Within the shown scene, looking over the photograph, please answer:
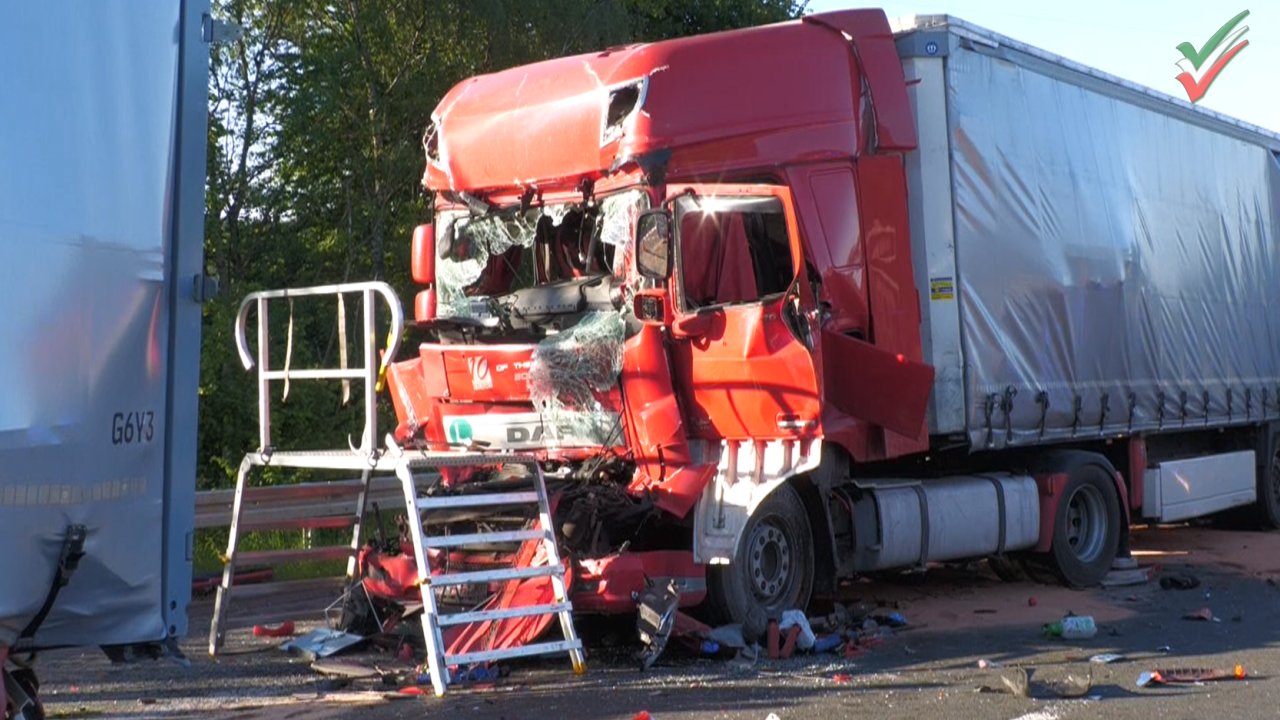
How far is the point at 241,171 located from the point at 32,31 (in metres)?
15.6

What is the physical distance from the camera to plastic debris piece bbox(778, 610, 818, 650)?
9477 mm

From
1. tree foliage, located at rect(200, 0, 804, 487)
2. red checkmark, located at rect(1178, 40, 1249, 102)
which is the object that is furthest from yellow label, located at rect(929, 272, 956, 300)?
red checkmark, located at rect(1178, 40, 1249, 102)

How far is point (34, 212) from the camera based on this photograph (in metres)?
4.57

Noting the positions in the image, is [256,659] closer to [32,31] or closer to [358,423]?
[32,31]

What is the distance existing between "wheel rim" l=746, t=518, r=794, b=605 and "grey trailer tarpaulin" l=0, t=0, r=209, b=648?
4.94 metres

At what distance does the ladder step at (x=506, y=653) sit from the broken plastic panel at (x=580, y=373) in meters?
1.53

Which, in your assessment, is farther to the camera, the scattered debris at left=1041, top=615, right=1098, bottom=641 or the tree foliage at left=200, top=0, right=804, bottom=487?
the tree foliage at left=200, top=0, right=804, bottom=487

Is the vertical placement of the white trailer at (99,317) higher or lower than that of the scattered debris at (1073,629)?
higher

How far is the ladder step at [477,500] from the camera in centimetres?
861

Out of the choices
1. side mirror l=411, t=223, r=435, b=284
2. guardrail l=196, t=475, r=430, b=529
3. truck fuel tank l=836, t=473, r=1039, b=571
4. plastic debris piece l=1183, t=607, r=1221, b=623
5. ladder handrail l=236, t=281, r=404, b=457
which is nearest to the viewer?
ladder handrail l=236, t=281, r=404, b=457

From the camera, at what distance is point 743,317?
9.43m

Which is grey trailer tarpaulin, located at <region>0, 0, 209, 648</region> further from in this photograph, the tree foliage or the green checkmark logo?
the green checkmark logo

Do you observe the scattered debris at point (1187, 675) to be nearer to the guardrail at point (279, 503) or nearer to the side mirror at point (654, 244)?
the side mirror at point (654, 244)

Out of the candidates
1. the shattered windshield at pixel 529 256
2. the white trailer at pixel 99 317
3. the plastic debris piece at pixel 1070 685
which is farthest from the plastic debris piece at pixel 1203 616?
the white trailer at pixel 99 317
